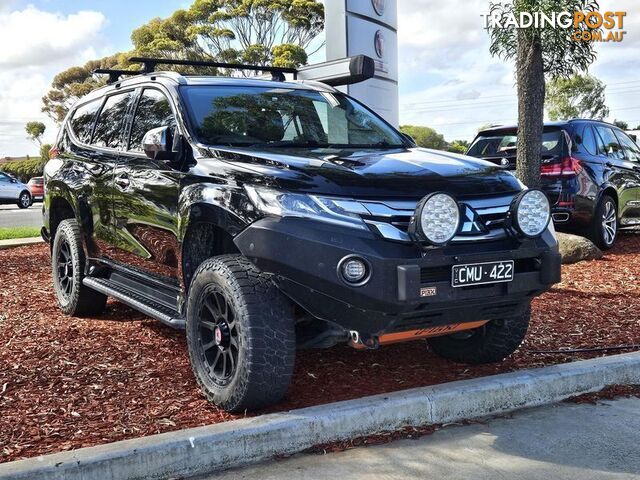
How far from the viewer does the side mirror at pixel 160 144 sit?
4184mm

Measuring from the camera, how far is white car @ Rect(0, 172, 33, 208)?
1138 inches

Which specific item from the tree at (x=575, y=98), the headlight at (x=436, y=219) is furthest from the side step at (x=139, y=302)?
the tree at (x=575, y=98)

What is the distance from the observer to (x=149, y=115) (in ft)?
16.5

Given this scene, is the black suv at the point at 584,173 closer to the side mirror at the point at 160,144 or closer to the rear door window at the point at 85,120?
the rear door window at the point at 85,120

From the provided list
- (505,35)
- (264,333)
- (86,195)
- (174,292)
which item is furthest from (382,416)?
(505,35)

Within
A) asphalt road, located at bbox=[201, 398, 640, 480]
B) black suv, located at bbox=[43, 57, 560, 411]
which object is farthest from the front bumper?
asphalt road, located at bbox=[201, 398, 640, 480]

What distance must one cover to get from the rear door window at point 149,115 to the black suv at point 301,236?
0.02 meters

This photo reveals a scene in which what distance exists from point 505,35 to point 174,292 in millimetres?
6818

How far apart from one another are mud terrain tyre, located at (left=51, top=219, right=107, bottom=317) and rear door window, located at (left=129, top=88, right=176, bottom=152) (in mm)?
1280

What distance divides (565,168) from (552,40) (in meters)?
1.61

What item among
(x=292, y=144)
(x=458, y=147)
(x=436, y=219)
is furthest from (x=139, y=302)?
(x=458, y=147)

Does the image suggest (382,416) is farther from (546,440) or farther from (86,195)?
(86,195)

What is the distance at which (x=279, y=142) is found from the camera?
4539 millimetres

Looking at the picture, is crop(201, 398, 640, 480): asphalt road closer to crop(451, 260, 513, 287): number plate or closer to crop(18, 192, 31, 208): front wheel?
crop(451, 260, 513, 287): number plate
